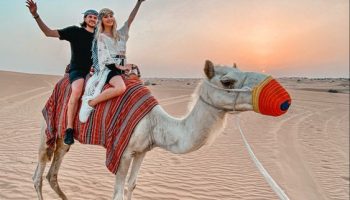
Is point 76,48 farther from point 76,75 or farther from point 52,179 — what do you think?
point 52,179

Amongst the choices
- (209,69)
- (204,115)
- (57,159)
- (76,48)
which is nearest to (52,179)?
(57,159)

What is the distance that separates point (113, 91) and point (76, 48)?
86 cm

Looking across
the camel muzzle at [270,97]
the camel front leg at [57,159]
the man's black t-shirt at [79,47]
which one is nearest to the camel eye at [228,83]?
the camel muzzle at [270,97]

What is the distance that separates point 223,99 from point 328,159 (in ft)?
28.2

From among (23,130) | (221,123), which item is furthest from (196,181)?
(23,130)

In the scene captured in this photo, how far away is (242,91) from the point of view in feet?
11.4

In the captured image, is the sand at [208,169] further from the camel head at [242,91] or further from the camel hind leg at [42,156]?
the camel head at [242,91]

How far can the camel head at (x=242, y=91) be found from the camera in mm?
3326

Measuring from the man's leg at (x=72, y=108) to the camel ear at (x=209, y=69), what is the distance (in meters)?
1.64

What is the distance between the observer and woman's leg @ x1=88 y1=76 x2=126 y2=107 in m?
4.32

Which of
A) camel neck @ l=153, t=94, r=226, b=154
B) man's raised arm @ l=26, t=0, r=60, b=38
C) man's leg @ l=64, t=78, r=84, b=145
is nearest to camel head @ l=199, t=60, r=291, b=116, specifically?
camel neck @ l=153, t=94, r=226, b=154

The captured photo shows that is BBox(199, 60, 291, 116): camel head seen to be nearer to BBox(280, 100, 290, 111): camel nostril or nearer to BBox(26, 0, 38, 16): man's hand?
BBox(280, 100, 290, 111): camel nostril

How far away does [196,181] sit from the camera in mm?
7660

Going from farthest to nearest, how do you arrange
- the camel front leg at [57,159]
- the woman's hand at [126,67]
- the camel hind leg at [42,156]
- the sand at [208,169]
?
the sand at [208,169] < the camel front leg at [57,159] < the camel hind leg at [42,156] < the woman's hand at [126,67]
